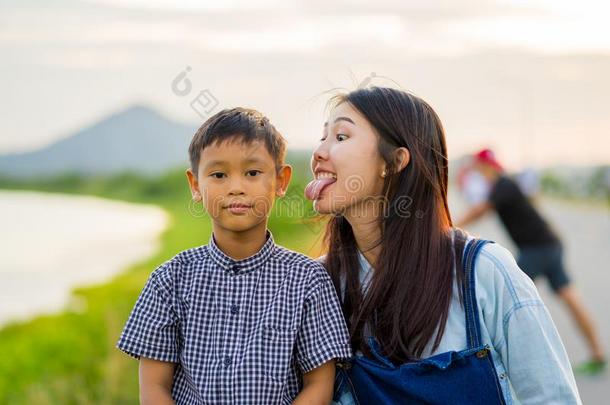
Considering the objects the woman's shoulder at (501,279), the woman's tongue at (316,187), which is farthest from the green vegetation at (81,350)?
the woman's shoulder at (501,279)

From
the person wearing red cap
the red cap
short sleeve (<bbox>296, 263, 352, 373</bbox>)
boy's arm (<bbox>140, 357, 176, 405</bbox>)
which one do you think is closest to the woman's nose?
short sleeve (<bbox>296, 263, 352, 373</bbox>)

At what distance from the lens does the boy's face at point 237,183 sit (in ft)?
8.64

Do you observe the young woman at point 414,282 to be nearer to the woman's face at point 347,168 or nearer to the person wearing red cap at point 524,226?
the woman's face at point 347,168

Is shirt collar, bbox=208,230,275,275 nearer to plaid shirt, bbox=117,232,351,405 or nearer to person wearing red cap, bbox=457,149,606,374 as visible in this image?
plaid shirt, bbox=117,232,351,405

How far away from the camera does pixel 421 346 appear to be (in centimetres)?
278

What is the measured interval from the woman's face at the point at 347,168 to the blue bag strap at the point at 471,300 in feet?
1.30

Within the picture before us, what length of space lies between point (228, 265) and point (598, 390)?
4056mm

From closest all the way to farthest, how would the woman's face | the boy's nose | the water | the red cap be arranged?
the boy's nose, the woman's face, the red cap, the water

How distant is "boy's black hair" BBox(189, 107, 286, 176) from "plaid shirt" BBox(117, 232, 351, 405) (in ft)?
0.90

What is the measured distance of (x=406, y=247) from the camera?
2902 millimetres

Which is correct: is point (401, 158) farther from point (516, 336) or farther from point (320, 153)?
point (516, 336)

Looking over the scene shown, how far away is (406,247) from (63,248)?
2073 centimetres

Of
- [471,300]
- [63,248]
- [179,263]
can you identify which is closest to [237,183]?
[179,263]

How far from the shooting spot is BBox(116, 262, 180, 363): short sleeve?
8.81 feet
